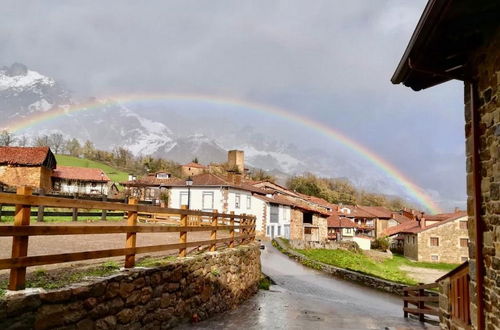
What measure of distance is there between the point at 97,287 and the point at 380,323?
28.4 ft

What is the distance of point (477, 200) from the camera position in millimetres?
5320

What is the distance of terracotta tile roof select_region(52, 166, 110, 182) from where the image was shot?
57900 mm

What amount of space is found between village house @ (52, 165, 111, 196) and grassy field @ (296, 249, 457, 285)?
33.5m

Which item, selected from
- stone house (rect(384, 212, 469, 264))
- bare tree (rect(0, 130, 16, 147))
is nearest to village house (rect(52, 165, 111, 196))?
bare tree (rect(0, 130, 16, 147))

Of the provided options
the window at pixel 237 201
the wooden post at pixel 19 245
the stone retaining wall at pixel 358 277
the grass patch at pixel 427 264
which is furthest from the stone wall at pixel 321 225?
the wooden post at pixel 19 245

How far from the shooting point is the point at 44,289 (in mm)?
4527

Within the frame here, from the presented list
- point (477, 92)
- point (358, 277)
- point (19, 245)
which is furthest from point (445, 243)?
point (19, 245)

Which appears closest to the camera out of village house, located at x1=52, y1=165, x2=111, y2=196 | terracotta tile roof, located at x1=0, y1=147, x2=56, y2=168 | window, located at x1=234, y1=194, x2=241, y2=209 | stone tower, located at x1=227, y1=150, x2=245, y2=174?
window, located at x1=234, y1=194, x2=241, y2=209

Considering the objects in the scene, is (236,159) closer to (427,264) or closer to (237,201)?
(237,201)

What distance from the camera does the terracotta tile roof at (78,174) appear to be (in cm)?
5790

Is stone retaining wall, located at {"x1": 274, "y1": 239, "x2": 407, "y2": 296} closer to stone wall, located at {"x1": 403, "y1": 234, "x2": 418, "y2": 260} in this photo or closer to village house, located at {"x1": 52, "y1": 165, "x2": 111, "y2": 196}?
stone wall, located at {"x1": 403, "y1": 234, "x2": 418, "y2": 260}

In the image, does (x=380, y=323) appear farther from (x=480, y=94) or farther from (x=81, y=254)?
(x=81, y=254)

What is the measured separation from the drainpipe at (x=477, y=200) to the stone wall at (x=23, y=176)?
5027 cm

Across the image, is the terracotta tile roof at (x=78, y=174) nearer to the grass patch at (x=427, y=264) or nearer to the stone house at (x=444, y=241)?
the grass patch at (x=427, y=264)
